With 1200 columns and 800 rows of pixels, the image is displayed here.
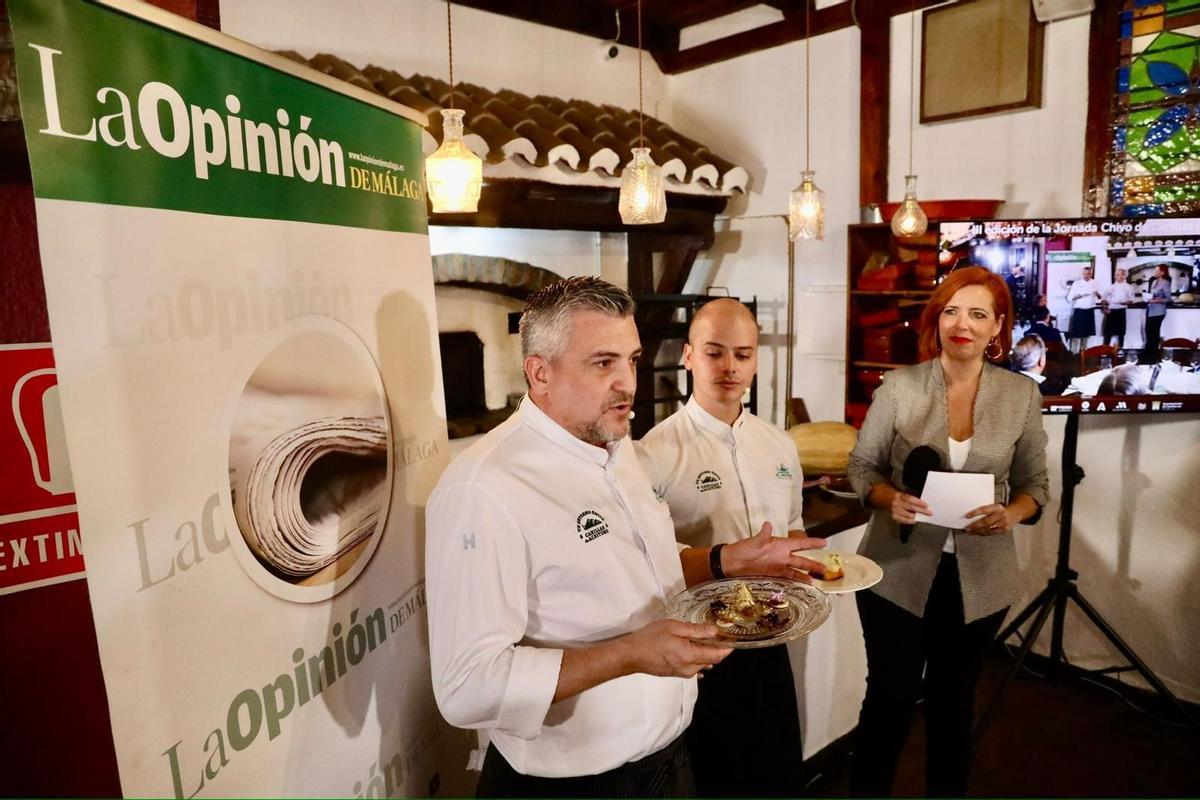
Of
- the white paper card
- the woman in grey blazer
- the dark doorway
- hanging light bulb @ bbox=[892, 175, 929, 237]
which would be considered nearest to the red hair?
the woman in grey blazer

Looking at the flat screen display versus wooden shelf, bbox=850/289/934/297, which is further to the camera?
wooden shelf, bbox=850/289/934/297

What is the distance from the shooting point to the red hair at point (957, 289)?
2309 millimetres

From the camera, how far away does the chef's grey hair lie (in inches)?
59.4

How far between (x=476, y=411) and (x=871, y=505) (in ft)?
11.0

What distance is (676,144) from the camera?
5246 mm

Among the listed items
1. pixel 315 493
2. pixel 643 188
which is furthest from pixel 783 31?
pixel 315 493

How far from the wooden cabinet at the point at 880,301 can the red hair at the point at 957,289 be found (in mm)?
1751

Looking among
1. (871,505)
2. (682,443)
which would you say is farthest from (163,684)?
(871,505)

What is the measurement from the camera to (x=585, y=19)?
5.31 m

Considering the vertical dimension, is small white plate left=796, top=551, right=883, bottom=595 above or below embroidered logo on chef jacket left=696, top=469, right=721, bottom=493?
below

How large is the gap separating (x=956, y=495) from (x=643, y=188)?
5.60 feet

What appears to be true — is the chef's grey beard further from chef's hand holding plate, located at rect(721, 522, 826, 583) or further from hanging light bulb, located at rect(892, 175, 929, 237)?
hanging light bulb, located at rect(892, 175, 929, 237)

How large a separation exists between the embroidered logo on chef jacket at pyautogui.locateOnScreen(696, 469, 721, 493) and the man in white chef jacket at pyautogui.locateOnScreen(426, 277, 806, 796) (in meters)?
0.51

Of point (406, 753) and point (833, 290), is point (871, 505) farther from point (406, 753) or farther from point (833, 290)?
point (833, 290)
